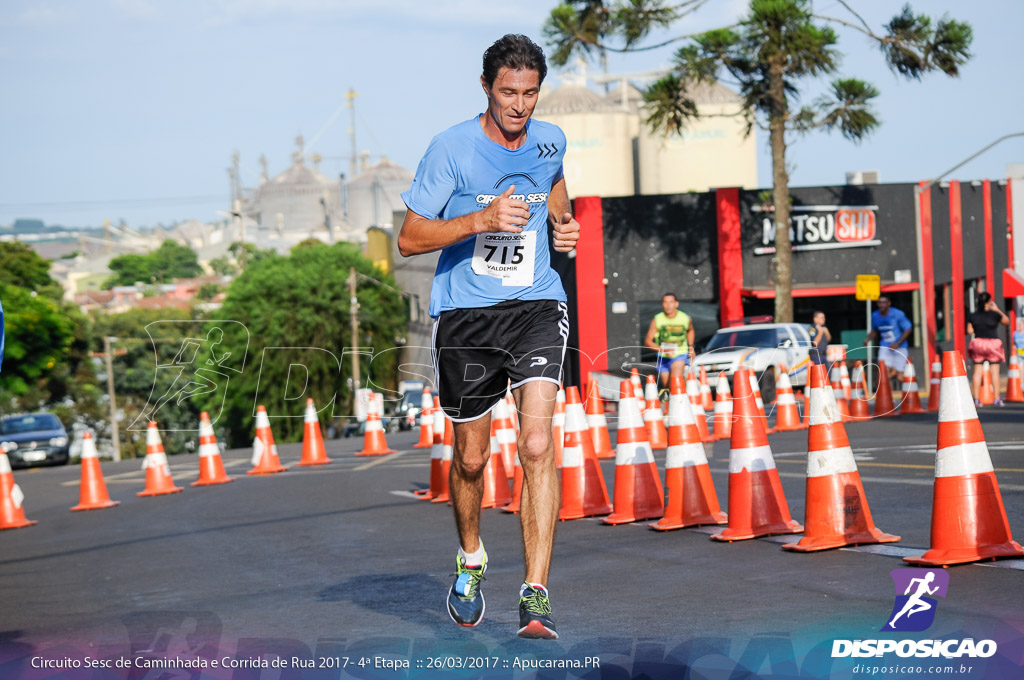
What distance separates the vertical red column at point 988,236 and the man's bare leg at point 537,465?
43710 mm

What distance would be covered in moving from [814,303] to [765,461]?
113 ft

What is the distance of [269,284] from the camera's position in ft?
179

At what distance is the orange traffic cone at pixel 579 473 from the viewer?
9.16 m

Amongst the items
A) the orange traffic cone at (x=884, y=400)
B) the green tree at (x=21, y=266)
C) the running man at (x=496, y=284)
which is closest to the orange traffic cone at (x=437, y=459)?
the running man at (x=496, y=284)

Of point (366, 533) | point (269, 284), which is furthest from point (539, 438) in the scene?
point (269, 284)

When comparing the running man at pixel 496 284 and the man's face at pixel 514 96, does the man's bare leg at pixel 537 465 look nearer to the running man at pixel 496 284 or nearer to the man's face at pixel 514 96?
the running man at pixel 496 284

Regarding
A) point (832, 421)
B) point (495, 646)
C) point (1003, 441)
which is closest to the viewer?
point (495, 646)

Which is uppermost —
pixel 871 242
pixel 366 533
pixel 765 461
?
pixel 871 242

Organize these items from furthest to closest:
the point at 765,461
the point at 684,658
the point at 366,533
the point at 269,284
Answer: the point at 269,284 < the point at 366,533 < the point at 765,461 < the point at 684,658

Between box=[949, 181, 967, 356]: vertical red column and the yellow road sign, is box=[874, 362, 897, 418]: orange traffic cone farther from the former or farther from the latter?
box=[949, 181, 967, 356]: vertical red column

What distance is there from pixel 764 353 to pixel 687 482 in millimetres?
15647

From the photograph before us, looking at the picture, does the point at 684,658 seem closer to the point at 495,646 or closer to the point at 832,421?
the point at 495,646

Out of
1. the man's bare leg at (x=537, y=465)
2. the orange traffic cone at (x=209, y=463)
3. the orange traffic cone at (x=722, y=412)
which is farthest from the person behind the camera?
the orange traffic cone at (x=209, y=463)

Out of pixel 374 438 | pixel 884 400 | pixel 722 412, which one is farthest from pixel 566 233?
pixel 884 400
